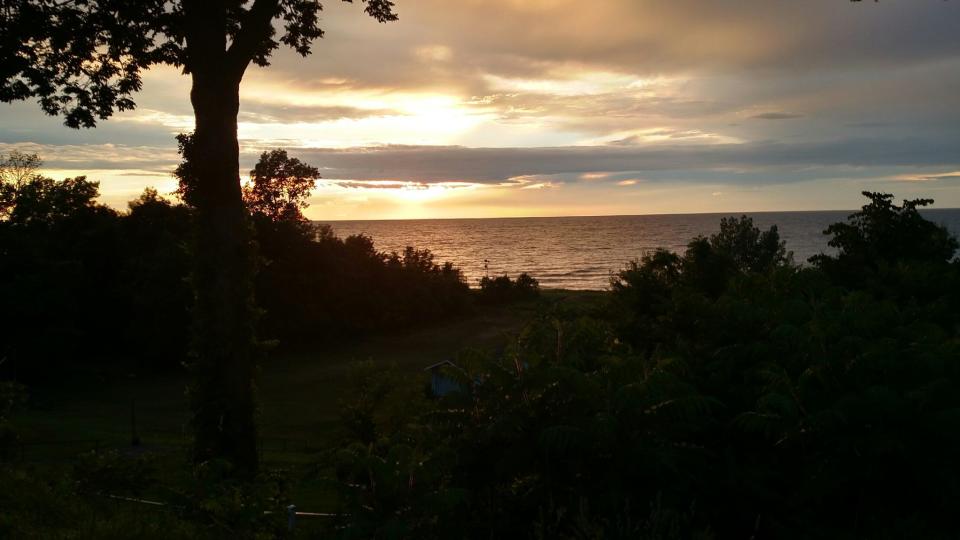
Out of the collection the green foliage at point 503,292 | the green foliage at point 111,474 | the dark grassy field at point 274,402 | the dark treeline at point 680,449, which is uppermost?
the dark treeline at point 680,449

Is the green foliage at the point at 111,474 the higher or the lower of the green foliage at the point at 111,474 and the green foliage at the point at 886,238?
the lower

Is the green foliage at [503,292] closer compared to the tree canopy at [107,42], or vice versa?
the tree canopy at [107,42]

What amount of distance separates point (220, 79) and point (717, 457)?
10.5 meters

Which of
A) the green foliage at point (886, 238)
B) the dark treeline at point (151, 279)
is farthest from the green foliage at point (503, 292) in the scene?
the green foliage at point (886, 238)

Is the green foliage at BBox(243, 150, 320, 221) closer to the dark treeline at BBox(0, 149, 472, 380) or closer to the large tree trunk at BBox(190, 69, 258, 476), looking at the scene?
the dark treeline at BBox(0, 149, 472, 380)

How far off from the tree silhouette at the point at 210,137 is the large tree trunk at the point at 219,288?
0.02m

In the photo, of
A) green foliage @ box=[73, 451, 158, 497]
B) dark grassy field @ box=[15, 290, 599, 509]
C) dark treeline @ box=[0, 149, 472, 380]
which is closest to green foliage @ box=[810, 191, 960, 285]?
dark grassy field @ box=[15, 290, 599, 509]

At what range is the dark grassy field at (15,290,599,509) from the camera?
28328 millimetres

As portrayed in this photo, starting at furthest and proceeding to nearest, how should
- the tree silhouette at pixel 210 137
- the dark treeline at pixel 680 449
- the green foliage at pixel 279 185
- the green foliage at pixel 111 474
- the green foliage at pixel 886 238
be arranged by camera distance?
the green foliage at pixel 279 185
the green foliage at pixel 886 238
the tree silhouette at pixel 210 137
the green foliage at pixel 111 474
the dark treeline at pixel 680 449

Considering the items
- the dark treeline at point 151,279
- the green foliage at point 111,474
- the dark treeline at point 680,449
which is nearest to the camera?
the dark treeline at point 680,449

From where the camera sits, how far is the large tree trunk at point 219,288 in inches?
512

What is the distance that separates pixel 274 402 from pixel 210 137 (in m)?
36.4

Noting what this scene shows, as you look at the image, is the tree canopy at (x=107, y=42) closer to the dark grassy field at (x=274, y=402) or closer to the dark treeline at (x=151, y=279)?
the dark grassy field at (x=274, y=402)

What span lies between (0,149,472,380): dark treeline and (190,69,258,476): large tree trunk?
123 ft
